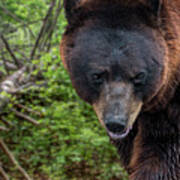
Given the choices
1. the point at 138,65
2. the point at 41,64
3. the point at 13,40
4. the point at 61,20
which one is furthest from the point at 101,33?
the point at 13,40

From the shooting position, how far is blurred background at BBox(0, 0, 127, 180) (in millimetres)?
6473

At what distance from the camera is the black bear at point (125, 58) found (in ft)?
7.02

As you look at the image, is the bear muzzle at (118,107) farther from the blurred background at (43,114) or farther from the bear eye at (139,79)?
the blurred background at (43,114)

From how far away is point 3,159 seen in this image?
26.5 feet

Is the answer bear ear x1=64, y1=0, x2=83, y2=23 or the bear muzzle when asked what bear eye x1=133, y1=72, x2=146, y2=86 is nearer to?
the bear muzzle

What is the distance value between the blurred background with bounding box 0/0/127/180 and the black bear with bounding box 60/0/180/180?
11.7 ft

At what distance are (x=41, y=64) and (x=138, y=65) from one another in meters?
4.19

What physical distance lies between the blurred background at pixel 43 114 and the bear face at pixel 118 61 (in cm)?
363

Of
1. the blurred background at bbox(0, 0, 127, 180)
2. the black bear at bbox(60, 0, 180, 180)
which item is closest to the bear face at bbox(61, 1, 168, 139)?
the black bear at bbox(60, 0, 180, 180)

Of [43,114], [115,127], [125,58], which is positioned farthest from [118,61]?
[43,114]

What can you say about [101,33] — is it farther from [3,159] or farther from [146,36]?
[3,159]

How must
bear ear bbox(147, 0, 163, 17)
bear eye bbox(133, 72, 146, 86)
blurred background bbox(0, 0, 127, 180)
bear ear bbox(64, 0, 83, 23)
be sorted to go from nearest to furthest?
bear eye bbox(133, 72, 146, 86) < bear ear bbox(147, 0, 163, 17) < bear ear bbox(64, 0, 83, 23) < blurred background bbox(0, 0, 127, 180)

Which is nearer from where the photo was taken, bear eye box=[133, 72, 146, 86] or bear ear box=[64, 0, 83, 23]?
bear eye box=[133, 72, 146, 86]

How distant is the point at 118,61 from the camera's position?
2121mm
